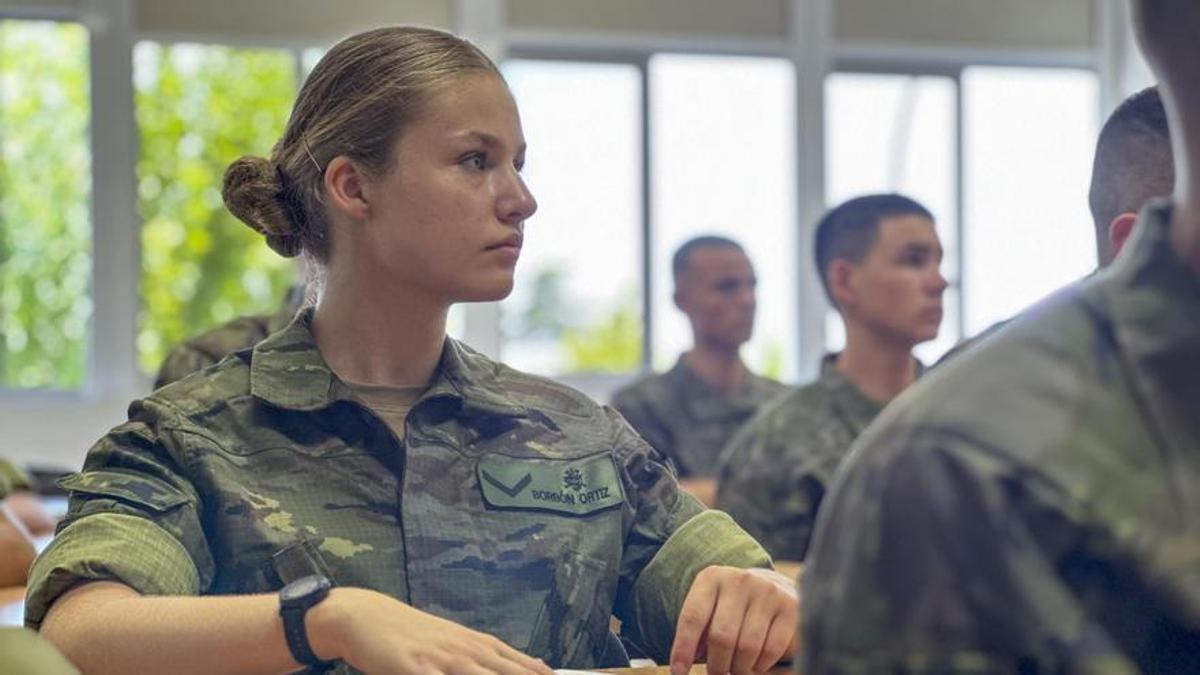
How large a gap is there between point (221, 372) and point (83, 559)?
0.33 metres

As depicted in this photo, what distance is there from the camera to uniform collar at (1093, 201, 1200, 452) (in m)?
0.62

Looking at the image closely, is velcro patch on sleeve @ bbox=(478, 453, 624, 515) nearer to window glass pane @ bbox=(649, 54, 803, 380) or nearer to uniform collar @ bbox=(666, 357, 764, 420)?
uniform collar @ bbox=(666, 357, 764, 420)

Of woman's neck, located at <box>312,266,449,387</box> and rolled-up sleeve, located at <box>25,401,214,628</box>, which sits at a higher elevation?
woman's neck, located at <box>312,266,449,387</box>

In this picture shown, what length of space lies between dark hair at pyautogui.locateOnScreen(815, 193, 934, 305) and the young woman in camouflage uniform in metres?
2.45

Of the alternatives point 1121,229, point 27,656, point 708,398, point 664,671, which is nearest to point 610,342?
point 708,398

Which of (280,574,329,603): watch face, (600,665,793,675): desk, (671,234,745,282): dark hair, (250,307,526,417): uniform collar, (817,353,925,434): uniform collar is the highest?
(671,234,745,282): dark hair

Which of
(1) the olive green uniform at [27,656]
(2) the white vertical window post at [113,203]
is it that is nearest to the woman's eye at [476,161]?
(1) the olive green uniform at [27,656]

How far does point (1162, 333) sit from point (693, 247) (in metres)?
5.30

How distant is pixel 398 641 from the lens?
50.0 inches

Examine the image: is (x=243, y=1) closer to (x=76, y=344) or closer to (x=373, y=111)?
(x=76, y=344)

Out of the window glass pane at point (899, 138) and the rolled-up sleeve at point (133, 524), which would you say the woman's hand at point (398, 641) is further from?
the window glass pane at point (899, 138)

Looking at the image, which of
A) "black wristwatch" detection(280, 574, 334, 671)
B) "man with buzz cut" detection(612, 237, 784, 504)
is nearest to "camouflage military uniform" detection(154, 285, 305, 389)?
"man with buzz cut" detection(612, 237, 784, 504)

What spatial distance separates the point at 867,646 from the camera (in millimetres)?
618

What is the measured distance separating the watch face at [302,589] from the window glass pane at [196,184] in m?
6.01
